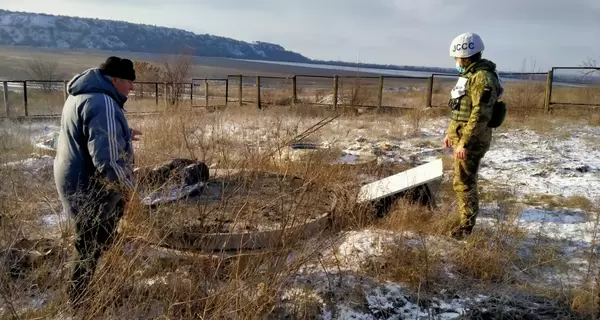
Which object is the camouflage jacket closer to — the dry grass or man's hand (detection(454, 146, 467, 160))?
man's hand (detection(454, 146, 467, 160))

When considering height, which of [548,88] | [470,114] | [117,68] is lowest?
[470,114]

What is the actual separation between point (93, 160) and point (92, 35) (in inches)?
5877

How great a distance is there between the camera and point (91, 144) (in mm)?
2990

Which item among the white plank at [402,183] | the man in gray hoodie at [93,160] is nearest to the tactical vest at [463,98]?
the white plank at [402,183]

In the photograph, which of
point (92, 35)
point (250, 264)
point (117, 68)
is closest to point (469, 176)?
point (250, 264)

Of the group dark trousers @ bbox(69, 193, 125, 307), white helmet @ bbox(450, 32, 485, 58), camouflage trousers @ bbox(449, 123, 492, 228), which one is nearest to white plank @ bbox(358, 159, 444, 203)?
camouflage trousers @ bbox(449, 123, 492, 228)

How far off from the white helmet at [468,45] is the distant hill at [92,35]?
107m

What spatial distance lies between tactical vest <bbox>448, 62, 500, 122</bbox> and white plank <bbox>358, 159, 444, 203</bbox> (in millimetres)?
749

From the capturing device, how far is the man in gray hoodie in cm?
299

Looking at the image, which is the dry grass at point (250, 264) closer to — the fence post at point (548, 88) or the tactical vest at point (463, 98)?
the tactical vest at point (463, 98)

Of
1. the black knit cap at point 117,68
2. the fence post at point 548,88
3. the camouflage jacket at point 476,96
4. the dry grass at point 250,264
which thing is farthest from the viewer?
the fence post at point 548,88

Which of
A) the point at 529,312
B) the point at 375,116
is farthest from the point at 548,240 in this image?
the point at 375,116

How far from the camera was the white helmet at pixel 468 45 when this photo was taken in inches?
173

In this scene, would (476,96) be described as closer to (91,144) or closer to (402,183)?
(402,183)
